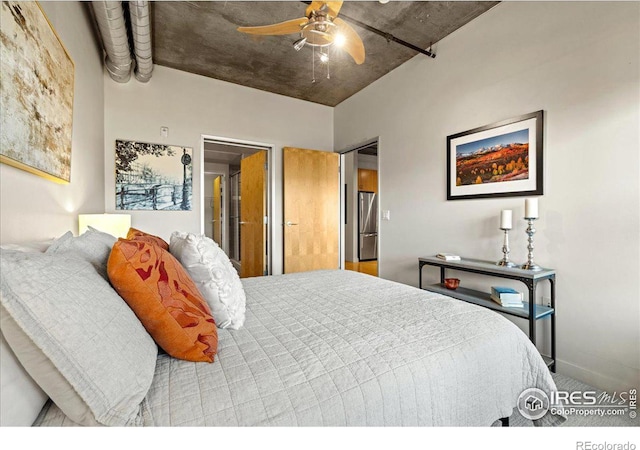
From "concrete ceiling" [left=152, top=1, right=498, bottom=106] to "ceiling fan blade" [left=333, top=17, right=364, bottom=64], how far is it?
45cm

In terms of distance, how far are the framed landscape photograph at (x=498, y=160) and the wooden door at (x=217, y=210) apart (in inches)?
208

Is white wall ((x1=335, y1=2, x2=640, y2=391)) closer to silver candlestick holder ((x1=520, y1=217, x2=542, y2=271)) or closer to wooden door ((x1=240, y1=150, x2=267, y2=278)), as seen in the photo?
silver candlestick holder ((x1=520, y1=217, x2=542, y2=271))

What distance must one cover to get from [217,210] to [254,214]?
284 centimetres

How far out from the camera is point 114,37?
93.3 inches

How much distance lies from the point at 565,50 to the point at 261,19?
238 cm

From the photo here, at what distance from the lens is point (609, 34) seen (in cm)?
182

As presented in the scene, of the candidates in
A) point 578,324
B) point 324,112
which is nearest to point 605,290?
point 578,324

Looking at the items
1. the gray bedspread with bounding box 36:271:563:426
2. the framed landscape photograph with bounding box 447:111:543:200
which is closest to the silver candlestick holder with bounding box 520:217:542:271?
the framed landscape photograph with bounding box 447:111:543:200

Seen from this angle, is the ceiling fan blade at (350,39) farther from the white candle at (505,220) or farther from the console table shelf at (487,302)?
the console table shelf at (487,302)

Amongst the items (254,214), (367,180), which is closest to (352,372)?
(254,214)

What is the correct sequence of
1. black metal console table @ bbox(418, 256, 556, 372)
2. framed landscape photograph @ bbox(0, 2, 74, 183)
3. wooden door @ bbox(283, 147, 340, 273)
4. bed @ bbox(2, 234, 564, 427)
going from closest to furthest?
1. bed @ bbox(2, 234, 564, 427)
2. framed landscape photograph @ bbox(0, 2, 74, 183)
3. black metal console table @ bbox(418, 256, 556, 372)
4. wooden door @ bbox(283, 147, 340, 273)

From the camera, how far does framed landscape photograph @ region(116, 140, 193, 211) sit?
3184 mm

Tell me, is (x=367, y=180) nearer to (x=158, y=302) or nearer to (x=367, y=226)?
(x=367, y=226)
